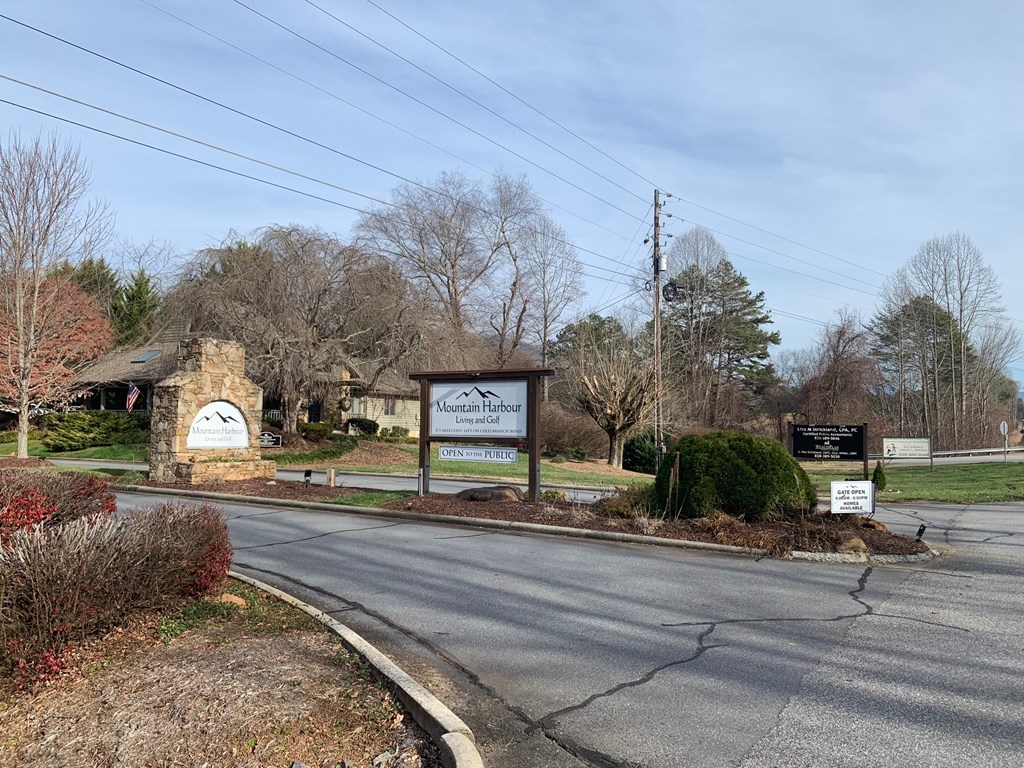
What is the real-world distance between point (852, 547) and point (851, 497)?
1.32 m

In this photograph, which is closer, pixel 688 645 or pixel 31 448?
pixel 688 645

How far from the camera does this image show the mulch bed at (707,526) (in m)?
9.45

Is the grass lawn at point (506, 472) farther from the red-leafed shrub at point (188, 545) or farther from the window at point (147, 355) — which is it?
the window at point (147, 355)

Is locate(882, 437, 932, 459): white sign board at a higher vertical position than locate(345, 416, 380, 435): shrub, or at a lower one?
lower

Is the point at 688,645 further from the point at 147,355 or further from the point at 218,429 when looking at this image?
the point at 147,355

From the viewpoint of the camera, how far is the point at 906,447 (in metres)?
25.3

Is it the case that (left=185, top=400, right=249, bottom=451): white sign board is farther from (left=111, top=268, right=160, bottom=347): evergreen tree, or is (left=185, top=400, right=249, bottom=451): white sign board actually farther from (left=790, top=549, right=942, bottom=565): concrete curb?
(left=111, top=268, right=160, bottom=347): evergreen tree

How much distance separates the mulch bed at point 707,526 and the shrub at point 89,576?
612 cm

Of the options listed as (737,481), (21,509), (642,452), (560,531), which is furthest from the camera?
(642,452)

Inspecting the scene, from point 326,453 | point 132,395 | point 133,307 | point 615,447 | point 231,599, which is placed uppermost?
point 133,307

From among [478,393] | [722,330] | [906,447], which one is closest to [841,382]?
[722,330]

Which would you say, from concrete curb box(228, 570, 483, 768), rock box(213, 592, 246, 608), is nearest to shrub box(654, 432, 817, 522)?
concrete curb box(228, 570, 483, 768)

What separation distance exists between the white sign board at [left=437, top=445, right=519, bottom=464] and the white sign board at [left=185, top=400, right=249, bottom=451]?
278 inches

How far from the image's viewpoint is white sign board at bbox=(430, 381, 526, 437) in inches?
538
